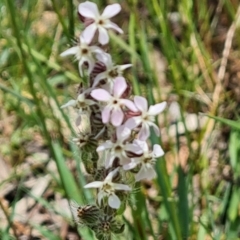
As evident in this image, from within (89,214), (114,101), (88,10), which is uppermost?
(88,10)

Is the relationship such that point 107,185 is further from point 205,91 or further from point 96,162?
point 205,91

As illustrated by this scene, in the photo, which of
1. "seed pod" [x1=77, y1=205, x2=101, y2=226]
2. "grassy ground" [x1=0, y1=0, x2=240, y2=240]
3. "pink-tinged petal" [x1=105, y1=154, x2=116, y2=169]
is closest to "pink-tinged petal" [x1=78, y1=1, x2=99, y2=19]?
"pink-tinged petal" [x1=105, y1=154, x2=116, y2=169]

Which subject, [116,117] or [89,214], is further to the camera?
[89,214]

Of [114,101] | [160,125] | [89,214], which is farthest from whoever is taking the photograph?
[160,125]

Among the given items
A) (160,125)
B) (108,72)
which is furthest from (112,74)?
(160,125)

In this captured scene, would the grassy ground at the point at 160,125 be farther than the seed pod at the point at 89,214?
Yes

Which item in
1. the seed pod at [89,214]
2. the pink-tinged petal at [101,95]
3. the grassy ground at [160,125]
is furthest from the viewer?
the grassy ground at [160,125]

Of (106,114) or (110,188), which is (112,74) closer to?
(106,114)

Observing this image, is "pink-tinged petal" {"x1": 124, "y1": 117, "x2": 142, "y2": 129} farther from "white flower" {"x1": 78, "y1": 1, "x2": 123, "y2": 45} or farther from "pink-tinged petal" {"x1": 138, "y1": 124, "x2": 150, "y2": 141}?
"white flower" {"x1": 78, "y1": 1, "x2": 123, "y2": 45}

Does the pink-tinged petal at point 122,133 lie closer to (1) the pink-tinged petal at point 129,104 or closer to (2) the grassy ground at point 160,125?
(1) the pink-tinged petal at point 129,104

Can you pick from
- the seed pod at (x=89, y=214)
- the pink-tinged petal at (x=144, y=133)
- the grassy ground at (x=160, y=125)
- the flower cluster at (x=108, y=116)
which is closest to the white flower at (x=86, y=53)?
the flower cluster at (x=108, y=116)
